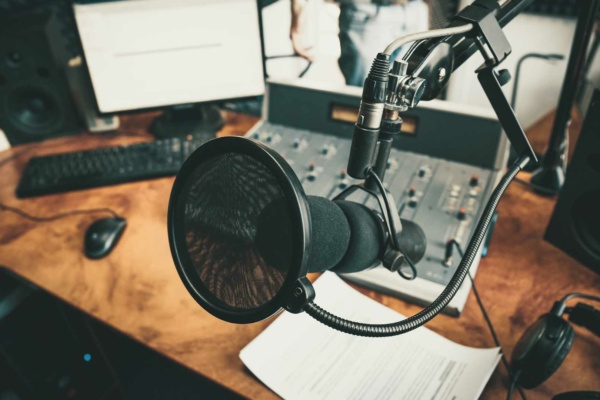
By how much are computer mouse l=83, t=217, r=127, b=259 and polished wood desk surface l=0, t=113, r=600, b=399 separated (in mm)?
17

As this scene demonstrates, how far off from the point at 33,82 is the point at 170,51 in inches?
15.7

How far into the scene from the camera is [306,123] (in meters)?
1.09

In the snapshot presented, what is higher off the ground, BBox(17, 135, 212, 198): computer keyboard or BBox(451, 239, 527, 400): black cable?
BBox(17, 135, 212, 198): computer keyboard

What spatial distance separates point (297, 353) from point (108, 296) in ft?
1.15

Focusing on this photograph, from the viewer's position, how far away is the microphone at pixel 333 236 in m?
0.43

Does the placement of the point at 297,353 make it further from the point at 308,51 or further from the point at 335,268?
the point at 308,51

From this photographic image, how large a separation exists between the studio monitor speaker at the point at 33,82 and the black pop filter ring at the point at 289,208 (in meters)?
0.91

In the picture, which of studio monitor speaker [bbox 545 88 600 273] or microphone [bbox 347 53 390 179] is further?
Answer: studio monitor speaker [bbox 545 88 600 273]

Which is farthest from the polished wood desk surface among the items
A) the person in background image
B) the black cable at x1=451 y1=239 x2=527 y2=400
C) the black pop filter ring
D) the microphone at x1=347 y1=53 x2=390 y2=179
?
the person in background image

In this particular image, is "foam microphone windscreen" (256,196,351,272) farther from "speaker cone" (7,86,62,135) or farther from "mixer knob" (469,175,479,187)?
"speaker cone" (7,86,62,135)

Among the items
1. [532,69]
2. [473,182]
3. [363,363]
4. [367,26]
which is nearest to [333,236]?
[363,363]

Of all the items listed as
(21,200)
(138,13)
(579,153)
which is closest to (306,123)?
(138,13)

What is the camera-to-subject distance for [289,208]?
406 mm

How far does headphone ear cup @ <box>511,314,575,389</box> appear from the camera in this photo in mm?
576
